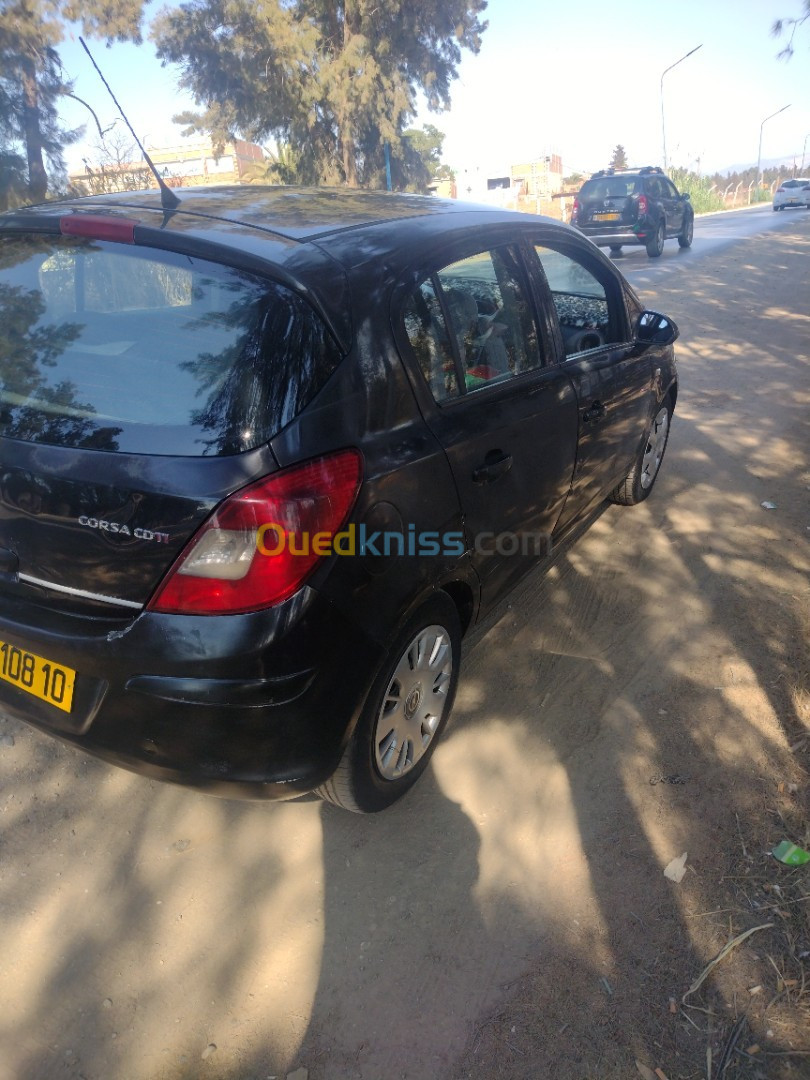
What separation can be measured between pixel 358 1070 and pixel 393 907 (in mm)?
467

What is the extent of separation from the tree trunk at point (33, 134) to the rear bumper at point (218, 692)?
811 inches

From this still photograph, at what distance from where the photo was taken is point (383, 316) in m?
2.27

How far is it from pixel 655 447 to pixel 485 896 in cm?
332

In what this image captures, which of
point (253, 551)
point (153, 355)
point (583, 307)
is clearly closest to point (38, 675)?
point (253, 551)

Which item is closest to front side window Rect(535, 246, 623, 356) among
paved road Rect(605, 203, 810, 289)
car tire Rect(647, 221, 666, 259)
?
paved road Rect(605, 203, 810, 289)

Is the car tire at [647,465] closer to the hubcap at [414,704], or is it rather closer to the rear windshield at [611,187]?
the hubcap at [414,704]

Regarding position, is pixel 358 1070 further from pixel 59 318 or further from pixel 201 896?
pixel 59 318

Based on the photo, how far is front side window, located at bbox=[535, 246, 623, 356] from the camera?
3.79 m

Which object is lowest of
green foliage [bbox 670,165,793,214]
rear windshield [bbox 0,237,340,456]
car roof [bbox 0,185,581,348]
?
green foliage [bbox 670,165,793,214]

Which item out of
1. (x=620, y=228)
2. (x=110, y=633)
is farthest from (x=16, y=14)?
(x=110, y=633)

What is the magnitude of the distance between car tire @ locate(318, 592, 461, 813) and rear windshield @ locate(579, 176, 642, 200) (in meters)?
18.8

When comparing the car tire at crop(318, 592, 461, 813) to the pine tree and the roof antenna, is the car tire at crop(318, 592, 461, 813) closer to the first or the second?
the roof antenna

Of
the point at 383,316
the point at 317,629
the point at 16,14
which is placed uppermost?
the point at 16,14

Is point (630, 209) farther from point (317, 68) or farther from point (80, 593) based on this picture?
point (80, 593)
